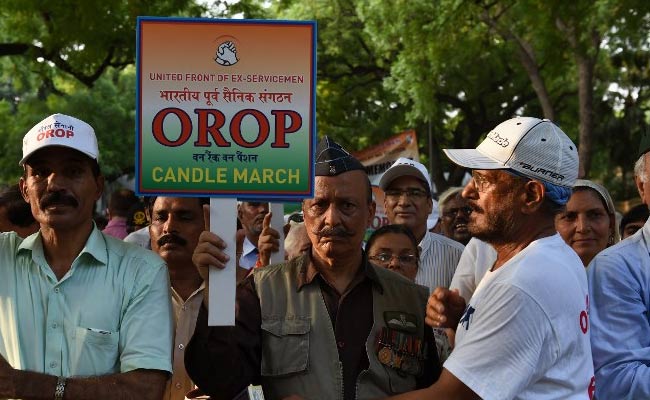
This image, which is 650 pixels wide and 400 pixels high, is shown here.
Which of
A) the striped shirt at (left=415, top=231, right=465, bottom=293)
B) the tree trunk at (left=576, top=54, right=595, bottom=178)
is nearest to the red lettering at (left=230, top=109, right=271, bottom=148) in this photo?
the striped shirt at (left=415, top=231, right=465, bottom=293)

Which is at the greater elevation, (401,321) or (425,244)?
(425,244)

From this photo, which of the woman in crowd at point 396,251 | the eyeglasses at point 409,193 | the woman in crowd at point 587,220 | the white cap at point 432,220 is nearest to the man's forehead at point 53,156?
the woman in crowd at point 396,251

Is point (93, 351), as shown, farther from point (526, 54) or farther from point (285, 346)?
point (526, 54)

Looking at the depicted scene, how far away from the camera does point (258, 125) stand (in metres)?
3.85

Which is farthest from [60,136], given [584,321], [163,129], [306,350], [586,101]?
[586,101]

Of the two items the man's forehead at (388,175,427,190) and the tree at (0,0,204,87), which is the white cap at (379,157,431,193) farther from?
the tree at (0,0,204,87)

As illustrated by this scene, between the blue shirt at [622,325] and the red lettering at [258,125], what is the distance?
143 cm

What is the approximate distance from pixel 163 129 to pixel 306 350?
974mm

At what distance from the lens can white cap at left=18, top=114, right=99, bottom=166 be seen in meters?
3.88

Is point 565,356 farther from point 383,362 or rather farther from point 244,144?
point 244,144

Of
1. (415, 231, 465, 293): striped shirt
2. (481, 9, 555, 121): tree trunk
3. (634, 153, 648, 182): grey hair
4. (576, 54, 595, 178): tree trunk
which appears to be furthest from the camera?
(481, 9, 555, 121): tree trunk

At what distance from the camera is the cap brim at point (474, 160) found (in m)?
3.80

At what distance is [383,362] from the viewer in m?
3.94

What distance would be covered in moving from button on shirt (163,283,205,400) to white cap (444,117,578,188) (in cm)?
147
